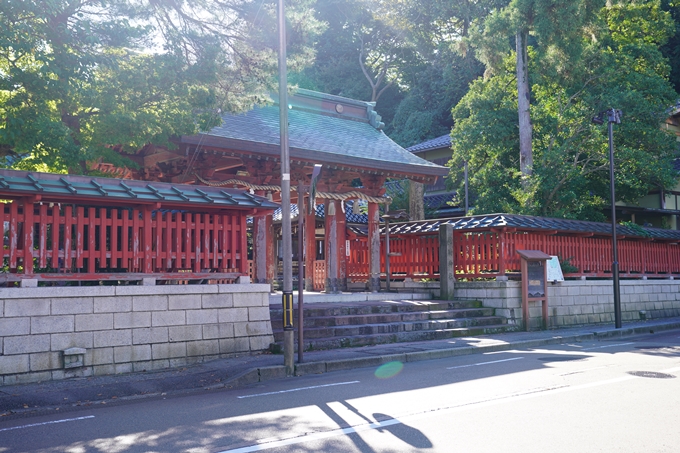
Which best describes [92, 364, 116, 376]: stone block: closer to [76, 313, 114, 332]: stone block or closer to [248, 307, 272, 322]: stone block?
[76, 313, 114, 332]: stone block

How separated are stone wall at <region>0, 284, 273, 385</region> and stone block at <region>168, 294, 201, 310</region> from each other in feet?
0.06

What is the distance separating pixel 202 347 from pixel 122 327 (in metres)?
1.68

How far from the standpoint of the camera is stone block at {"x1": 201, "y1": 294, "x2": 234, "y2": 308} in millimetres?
12933

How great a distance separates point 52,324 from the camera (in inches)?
434

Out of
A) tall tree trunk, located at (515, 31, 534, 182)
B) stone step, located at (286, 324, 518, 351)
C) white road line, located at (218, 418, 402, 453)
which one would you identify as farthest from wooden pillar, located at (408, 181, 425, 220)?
white road line, located at (218, 418, 402, 453)

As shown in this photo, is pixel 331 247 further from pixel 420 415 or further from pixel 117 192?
pixel 420 415

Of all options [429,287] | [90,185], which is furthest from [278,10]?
[429,287]

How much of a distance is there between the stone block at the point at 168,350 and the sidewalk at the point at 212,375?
43cm

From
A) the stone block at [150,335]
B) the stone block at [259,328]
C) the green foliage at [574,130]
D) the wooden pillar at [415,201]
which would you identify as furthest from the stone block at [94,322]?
the wooden pillar at [415,201]

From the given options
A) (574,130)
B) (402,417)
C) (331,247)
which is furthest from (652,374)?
(574,130)

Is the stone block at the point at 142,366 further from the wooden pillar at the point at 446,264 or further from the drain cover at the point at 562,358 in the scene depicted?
the wooden pillar at the point at 446,264

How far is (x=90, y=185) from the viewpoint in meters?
11.7

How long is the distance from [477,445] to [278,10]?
9.22 metres

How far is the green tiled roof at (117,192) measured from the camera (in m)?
10.8
